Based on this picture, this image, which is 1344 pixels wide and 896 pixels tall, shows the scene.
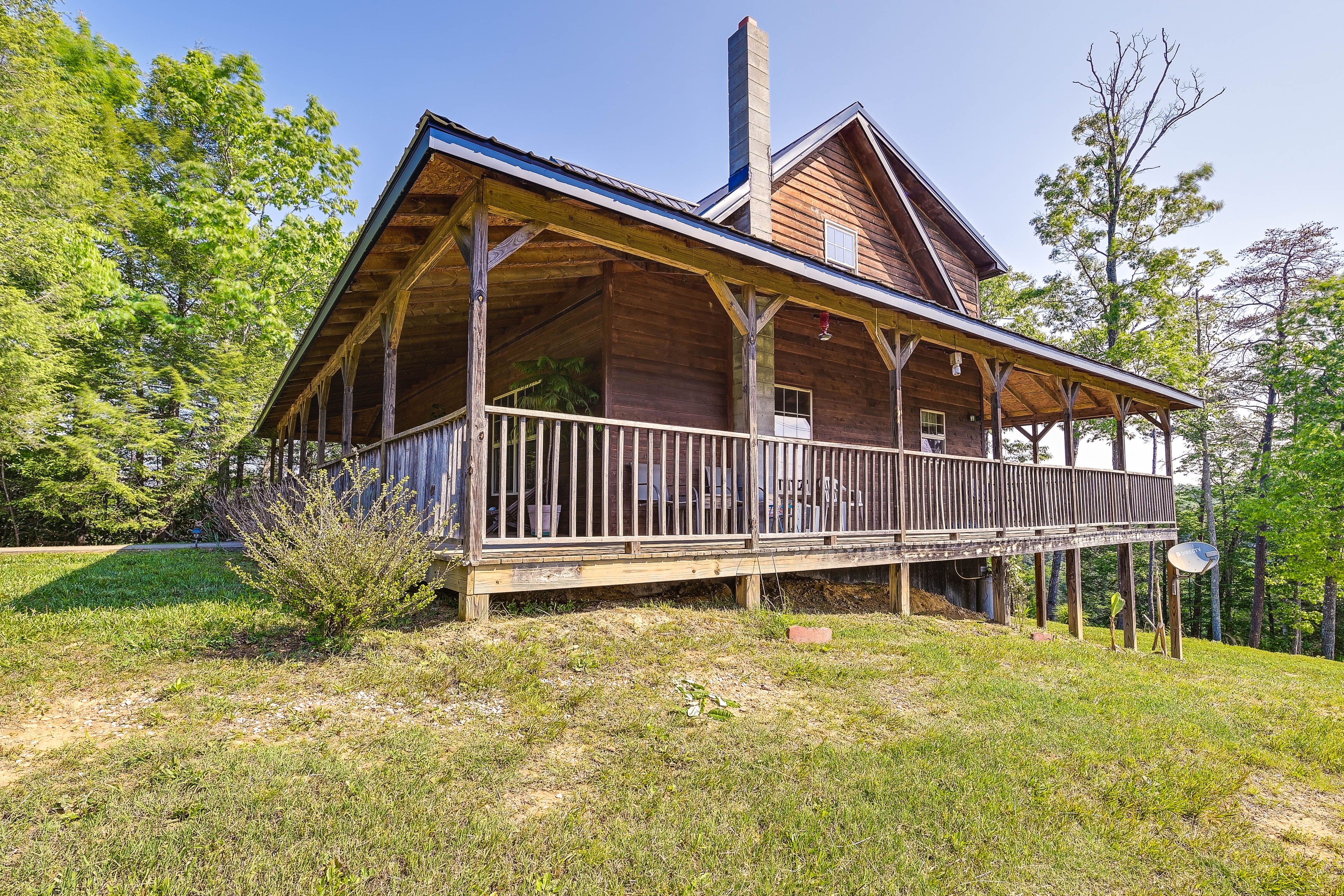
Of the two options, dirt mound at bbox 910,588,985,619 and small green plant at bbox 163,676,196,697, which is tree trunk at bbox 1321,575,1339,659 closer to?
dirt mound at bbox 910,588,985,619

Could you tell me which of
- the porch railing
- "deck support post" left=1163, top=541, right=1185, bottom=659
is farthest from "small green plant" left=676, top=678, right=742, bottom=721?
"deck support post" left=1163, top=541, right=1185, bottom=659

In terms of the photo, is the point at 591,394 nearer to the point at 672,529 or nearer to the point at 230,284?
the point at 672,529

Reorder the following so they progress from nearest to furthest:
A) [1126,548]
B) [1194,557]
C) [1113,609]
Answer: [1113,609] < [1194,557] < [1126,548]

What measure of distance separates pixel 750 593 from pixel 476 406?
125 inches

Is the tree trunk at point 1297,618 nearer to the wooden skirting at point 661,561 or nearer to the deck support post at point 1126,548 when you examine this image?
the deck support post at point 1126,548

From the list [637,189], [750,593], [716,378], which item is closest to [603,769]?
[750,593]

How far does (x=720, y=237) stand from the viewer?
5.90 m

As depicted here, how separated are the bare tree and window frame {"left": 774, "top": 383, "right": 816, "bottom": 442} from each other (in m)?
20.7

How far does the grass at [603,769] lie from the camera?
232 centimetres

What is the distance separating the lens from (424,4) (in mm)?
12359

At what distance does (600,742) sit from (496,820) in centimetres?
85

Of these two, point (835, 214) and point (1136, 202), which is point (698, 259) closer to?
point (835, 214)

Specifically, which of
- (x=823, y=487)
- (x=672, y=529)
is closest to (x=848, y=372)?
(x=823, y=487)

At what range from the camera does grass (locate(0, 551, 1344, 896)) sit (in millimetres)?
2320
